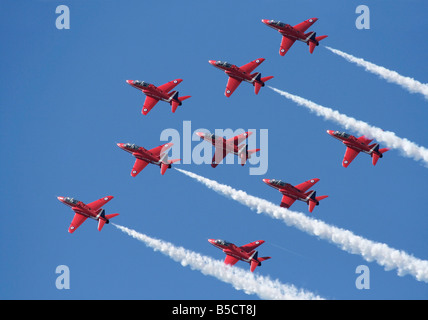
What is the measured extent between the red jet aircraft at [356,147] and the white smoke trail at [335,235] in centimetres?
945

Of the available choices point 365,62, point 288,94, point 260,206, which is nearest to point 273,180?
point 260,206

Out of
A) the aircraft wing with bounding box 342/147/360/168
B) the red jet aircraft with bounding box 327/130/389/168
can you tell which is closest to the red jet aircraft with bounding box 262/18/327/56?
the red jet aircraft with bounding box 327/130/389/168

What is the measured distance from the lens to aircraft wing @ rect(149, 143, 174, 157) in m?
125

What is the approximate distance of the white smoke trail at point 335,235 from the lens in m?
115

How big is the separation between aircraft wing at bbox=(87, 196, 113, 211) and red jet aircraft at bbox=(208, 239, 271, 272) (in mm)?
16035

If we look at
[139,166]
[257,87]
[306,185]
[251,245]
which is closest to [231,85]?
[257,87]

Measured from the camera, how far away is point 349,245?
4692 inches

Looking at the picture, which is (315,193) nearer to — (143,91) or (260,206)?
(260,206)

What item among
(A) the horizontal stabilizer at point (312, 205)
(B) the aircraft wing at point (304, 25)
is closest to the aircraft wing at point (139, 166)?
(A) the horizontal stabilizer at point (312, 205)

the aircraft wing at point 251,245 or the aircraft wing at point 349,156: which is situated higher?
the aircraft wing at point 349,156

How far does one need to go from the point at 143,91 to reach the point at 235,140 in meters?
14.3

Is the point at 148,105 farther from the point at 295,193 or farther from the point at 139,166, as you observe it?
the point at 295,193

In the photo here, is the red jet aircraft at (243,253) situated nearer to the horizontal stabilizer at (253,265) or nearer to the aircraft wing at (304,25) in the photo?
the horizontal stabilizer at (253,265)

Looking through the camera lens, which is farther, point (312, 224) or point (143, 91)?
point (143, 91)
